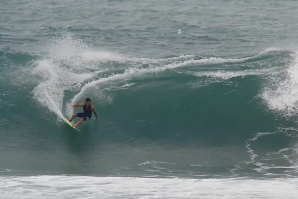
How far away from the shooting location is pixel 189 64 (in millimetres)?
22797

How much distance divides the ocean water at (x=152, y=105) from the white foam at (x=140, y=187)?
54 mm

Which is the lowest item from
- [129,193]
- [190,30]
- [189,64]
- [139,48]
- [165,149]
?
[129,193]

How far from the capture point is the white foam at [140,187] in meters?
13.8

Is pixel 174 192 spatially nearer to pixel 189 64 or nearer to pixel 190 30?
pixel 189 64

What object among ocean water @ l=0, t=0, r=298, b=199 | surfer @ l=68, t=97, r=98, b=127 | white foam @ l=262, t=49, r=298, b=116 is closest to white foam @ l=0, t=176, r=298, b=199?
ocean water @ l=0, t=0, r=298, b=199

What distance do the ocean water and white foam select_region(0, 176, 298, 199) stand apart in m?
0.05

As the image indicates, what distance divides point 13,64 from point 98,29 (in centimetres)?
641

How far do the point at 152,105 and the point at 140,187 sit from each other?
19.9 feet

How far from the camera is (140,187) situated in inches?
571

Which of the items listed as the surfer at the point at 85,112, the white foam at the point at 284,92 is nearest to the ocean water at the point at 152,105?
the white foam at the point at 284,92

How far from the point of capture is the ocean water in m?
15.2

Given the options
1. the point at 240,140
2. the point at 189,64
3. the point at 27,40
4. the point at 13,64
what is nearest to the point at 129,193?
the point at 240,140

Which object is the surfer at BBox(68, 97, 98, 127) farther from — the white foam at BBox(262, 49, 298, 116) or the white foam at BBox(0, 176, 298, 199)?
the white foam at BBox(262, 49, 298, 116)

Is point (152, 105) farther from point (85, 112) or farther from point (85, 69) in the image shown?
point (85, 69)
